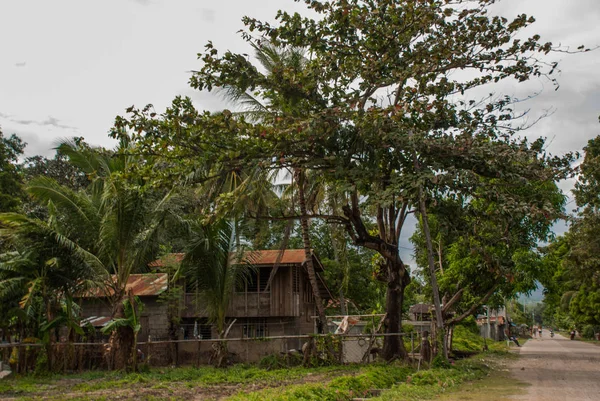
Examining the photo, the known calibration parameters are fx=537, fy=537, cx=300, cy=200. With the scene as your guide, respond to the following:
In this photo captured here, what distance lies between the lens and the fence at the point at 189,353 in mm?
16656

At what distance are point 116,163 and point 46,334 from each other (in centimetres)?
643

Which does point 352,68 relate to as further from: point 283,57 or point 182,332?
point 182,332

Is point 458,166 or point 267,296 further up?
point 458,166

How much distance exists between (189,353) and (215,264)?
4444 millimetres

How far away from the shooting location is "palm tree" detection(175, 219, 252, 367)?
19.1m

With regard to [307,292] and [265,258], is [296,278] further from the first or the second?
[307,292]

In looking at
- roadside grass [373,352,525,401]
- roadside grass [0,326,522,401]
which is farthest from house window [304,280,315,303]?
roadside grass [373,352,525,401]

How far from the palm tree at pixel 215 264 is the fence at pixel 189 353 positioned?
1552 mm

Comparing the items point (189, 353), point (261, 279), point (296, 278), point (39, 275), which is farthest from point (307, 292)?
point (39, 275)

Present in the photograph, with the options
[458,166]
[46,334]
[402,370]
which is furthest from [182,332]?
[458,166]

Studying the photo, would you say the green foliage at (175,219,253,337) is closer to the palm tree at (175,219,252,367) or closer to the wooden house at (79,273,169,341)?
the palm tree at (175,219,252,367)

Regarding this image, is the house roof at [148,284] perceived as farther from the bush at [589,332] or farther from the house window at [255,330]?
the bush at [589,332]

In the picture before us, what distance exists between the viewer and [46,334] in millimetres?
16609

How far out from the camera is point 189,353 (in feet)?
69.8
